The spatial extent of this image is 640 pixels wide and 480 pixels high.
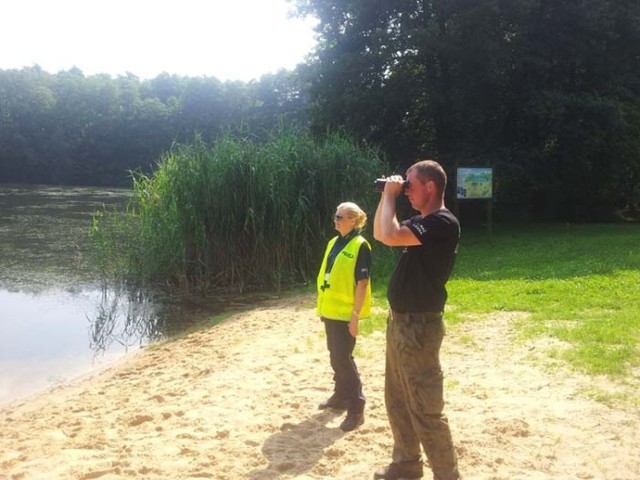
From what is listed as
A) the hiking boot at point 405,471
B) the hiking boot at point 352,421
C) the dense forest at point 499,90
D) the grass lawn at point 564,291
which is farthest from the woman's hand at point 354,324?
the dense forest at point 499,90

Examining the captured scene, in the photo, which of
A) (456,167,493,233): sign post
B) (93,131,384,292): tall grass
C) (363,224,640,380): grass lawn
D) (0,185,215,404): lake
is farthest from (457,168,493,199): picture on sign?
(0,185,215,404): lake

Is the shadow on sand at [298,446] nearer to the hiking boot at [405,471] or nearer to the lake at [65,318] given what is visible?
the hiking boot at [405,471]

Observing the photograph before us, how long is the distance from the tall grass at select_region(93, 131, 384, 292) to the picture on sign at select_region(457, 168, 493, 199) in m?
5.15

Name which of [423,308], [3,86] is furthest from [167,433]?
[3,86]

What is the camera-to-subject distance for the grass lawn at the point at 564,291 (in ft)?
20.1

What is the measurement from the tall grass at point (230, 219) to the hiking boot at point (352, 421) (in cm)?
731

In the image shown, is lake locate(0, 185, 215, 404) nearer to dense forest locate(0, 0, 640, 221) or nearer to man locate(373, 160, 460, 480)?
man locate(373, 160, 460, 480)

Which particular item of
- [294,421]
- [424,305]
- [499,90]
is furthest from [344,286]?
[499,90]

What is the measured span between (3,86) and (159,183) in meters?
71.5

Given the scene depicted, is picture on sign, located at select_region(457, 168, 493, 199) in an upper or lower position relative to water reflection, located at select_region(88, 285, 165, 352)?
upper

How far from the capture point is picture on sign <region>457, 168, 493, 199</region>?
16.7m

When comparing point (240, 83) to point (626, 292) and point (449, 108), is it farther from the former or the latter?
point (626, 292)

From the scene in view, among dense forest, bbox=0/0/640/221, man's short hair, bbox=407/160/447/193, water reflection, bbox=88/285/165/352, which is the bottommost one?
water reflection, bbox=88/285/165/352

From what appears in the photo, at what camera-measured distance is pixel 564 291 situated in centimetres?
921
